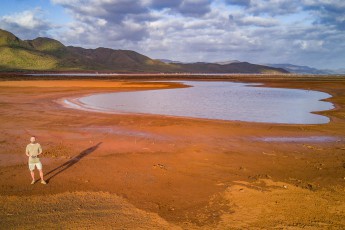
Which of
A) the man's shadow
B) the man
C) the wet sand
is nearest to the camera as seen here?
the wet sand

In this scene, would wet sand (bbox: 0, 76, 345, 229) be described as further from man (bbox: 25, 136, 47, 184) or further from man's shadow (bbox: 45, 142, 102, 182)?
man (bbox: 25, 136, 47, 184)

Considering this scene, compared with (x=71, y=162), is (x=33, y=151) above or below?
above

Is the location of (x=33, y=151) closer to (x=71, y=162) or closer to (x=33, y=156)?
(x=33, y=156)

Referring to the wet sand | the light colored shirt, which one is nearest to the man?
the light colored shirt

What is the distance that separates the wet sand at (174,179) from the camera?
688 cm

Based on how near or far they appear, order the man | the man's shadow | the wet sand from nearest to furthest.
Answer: the wet sand
the man
the man's shadow

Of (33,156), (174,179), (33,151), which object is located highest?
(33,151)

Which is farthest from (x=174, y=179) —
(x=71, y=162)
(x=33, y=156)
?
(x=33, y=156)

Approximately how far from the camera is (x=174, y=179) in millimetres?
9219

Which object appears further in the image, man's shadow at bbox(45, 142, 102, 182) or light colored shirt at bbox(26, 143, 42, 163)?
man's shadow at bbox(45, 142, 102, 182)

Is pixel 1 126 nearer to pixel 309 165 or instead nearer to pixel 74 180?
pixel 74 180

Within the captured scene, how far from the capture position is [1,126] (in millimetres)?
16469

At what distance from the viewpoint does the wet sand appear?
6.88 meters

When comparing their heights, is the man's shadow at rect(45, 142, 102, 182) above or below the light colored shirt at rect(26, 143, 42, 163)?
below
